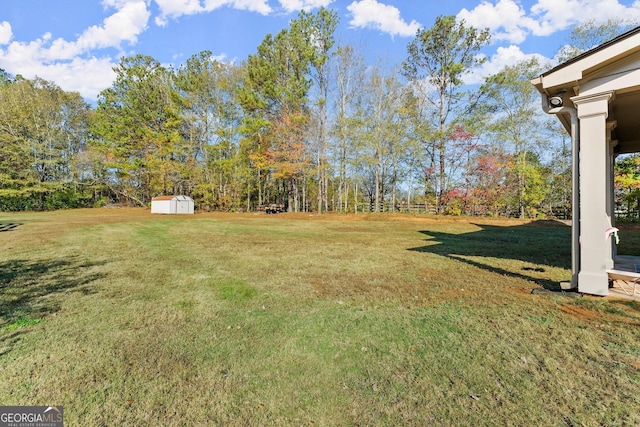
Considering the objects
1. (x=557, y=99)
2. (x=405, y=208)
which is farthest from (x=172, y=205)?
(x=557, y=99)

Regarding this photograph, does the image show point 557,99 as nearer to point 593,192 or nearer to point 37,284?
point 593,192

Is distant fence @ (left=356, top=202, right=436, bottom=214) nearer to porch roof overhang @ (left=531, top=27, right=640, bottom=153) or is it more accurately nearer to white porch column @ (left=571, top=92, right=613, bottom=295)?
porch roof overhang @ (left=531, top=27, right=640, bottom=153)

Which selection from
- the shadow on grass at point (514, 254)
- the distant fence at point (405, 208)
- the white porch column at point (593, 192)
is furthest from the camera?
the distant fence at point (405, 208)

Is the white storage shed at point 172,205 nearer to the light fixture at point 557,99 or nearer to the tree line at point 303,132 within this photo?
the tree line at point 303,132

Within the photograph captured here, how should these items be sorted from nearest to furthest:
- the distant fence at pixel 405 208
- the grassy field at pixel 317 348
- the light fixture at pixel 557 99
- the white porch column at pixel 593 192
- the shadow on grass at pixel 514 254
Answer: the grassy field at pixel 317 348 → the white porch column at pixel 593 192 → the light fixture at pixel 557 99 → the shadow on grass at pixel 514 254 → the distant fence at pixel 405 208

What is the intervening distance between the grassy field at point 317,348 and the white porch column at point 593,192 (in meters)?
0.37

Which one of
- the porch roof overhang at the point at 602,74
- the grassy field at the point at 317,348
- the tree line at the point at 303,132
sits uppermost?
the tree line at the point at 303,132

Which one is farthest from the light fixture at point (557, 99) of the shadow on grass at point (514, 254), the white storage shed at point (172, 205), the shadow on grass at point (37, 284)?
the white storage shed at point (172, 205)

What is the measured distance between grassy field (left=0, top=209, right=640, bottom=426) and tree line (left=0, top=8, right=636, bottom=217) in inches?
680

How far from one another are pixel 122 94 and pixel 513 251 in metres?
35.1

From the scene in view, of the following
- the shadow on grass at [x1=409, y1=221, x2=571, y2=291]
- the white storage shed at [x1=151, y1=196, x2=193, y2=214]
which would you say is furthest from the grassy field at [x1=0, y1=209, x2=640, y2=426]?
the white storage shed at [x1=151, y1=196, x2=193, y2=214]

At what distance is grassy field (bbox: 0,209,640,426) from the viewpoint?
181 centimetres

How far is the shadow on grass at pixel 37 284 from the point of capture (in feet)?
11.1

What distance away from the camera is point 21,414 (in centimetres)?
183
